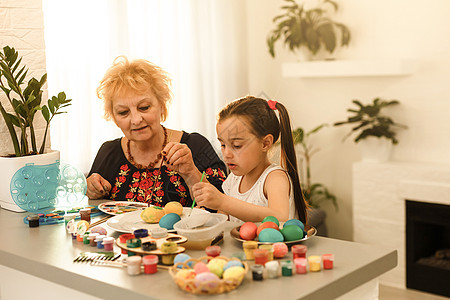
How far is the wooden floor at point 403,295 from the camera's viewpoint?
375cm

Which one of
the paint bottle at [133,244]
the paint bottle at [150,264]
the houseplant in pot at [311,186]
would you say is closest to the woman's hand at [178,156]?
the paint bottle at [133,244]

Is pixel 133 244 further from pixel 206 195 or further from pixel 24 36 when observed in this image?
pixel 24 36

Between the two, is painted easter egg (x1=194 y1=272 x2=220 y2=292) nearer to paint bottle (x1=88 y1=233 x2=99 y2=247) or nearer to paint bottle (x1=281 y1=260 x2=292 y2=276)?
paint bottle (x1=281 y1=260 x2=292 y2=276)

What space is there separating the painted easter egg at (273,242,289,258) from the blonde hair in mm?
1158

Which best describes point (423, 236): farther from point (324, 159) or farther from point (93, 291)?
point (93, 291)

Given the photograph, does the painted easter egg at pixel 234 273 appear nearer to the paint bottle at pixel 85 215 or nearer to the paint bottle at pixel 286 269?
the paint bottle at pixel 286 269

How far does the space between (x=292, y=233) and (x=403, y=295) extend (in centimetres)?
263

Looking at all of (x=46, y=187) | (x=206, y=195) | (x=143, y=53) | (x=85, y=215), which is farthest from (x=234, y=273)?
(x=143, y=53)

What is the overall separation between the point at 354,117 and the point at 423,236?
894mm

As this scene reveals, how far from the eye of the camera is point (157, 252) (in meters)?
1.38

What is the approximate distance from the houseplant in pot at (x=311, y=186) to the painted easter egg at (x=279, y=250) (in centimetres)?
281

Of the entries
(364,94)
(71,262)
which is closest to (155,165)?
(71,262)

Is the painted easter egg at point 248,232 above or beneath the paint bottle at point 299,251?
above

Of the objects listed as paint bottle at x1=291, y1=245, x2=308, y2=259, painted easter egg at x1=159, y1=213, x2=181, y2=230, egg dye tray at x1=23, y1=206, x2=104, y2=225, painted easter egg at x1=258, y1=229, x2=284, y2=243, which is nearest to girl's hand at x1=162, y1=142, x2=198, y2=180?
egg dye tray at x1=23, y1=206, x2=104, y2=225
